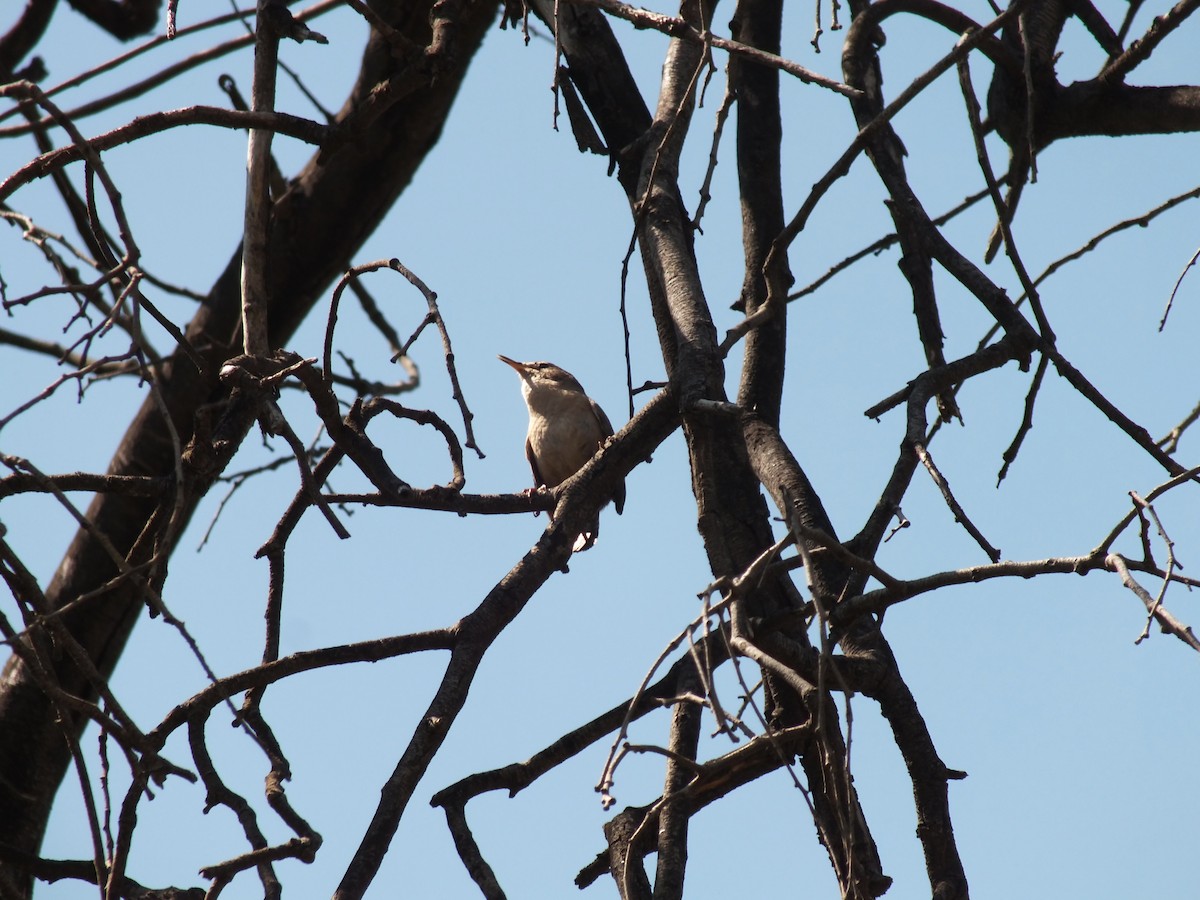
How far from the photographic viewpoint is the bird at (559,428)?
743 centimetres

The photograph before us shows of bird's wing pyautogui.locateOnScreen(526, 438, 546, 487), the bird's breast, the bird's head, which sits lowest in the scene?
the bird's breast

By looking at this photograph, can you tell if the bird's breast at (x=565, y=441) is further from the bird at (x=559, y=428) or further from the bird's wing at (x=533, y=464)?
the bird's wing at (x=533, y=464)

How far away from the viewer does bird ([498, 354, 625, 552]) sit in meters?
7.43

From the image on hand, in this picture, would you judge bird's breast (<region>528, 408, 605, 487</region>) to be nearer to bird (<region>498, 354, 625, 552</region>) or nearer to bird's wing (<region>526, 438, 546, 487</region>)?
bird (<region>498, 354, 625, 552</region>)

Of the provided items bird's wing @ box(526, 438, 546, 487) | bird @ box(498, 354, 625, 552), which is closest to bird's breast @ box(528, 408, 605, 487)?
bird @ box(498, 354, 625, 552)

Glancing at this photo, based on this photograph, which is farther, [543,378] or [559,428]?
[543,378]

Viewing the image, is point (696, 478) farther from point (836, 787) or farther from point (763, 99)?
point (763, 99)

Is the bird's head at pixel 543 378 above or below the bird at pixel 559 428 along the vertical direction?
above

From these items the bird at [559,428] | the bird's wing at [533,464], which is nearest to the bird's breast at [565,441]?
the bird at [559,428]

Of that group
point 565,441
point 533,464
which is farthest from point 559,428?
point 533,464

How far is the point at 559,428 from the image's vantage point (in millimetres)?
7484

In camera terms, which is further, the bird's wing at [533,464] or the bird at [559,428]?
the bird's wing at [533,464]

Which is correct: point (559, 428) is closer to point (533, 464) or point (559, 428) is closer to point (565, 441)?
point (565, 441)

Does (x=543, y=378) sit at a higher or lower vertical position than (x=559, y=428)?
higher
